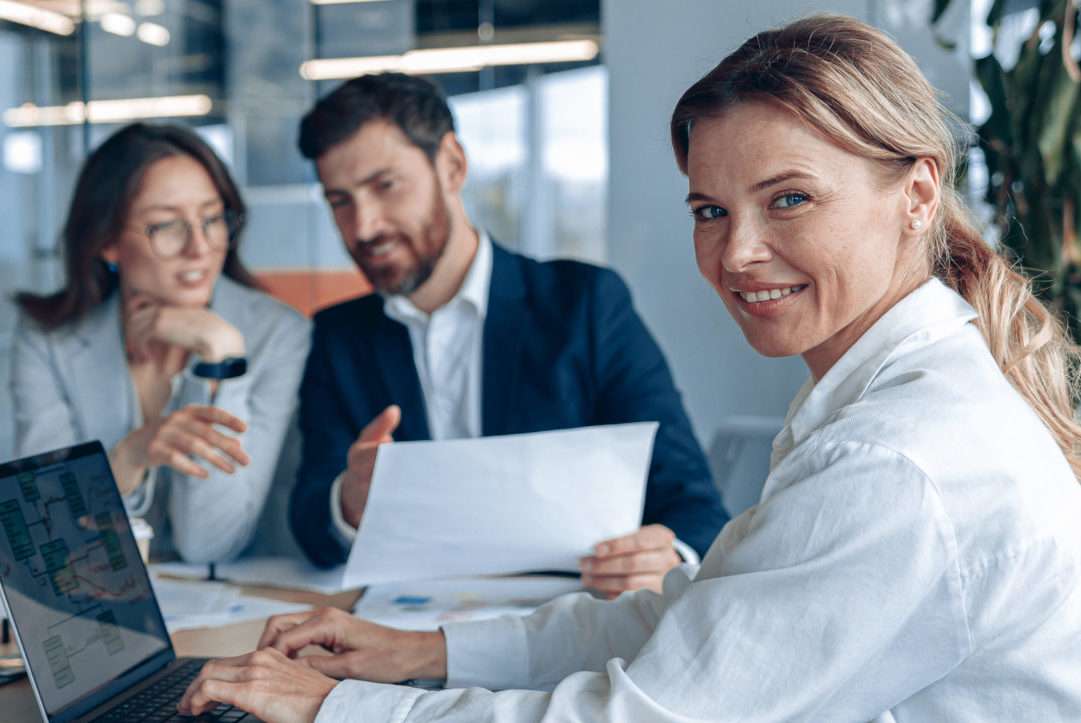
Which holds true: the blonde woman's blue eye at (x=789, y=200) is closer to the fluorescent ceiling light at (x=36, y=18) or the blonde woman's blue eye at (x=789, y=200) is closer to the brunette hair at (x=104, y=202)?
the brunette hair at (x=104, y=202)

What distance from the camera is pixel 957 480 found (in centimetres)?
83

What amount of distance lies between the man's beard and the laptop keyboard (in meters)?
1.01

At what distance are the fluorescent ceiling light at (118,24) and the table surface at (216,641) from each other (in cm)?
399

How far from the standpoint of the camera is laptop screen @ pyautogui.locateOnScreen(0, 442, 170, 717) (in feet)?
3.45

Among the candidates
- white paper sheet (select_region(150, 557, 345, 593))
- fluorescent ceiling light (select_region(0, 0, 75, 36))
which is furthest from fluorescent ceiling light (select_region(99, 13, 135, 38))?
white paper sheet (select_region(150, 557, 345, 593))

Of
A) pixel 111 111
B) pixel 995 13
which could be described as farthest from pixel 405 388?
pixel 111 111

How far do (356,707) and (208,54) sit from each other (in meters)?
4.78

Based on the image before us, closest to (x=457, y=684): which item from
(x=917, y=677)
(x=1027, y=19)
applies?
(x=917, y=677)

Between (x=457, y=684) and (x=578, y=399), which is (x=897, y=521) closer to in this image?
(x=457, y=684)

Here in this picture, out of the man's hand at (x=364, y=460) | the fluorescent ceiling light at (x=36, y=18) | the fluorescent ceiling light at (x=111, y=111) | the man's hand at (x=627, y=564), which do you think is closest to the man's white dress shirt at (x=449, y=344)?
the man's hand at (x=364, y=460)

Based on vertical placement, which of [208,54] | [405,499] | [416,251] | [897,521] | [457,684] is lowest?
[457,684]

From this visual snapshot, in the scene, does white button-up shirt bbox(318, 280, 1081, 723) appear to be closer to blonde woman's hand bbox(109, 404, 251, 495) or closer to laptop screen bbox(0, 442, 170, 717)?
laptop screen bbox(0, 442, 170, 717)

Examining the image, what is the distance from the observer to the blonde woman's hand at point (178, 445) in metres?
1.66

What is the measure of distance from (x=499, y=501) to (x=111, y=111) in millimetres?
4129
